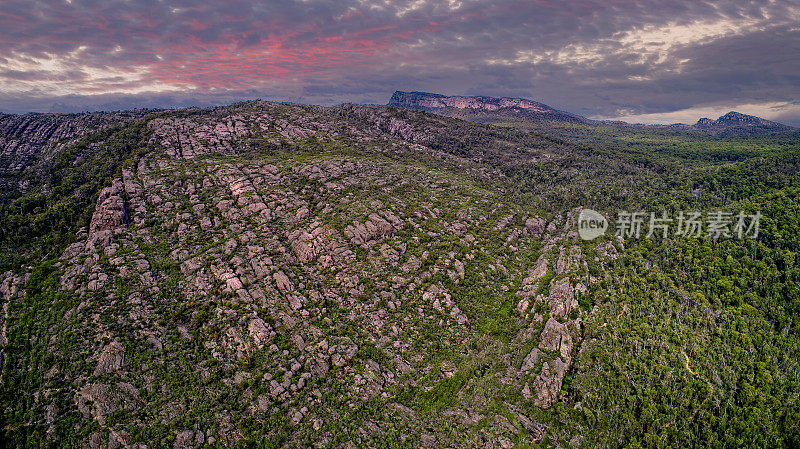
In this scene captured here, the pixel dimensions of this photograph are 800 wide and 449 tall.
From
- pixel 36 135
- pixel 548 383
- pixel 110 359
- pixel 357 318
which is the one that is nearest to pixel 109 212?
pixel 110 359

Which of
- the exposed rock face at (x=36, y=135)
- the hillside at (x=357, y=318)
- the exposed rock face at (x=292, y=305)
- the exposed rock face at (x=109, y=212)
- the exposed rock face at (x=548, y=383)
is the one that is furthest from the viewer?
the exposed rock face at (x=36, y=135)

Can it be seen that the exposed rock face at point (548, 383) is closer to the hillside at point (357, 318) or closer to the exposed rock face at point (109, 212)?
the hillside at point (357, 318)

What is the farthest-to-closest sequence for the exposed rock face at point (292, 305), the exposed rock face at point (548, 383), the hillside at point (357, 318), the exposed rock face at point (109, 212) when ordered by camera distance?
the exposed rock face at point (109, 212) < the exposed rock face at point (548, 383) < the hillside at point (357, 318) < the exposed rock face at point (292, 305)

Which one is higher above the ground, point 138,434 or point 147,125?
point 147,125

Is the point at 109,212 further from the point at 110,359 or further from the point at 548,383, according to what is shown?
the point at 548,383

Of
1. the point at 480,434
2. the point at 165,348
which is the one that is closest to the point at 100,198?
the point at 165,348

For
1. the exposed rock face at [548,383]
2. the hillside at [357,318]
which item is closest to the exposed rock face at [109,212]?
the hillside at [357,318]

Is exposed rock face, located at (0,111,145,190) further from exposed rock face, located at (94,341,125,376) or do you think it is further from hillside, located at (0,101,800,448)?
exposed rock face, located at (94,341,125,376)

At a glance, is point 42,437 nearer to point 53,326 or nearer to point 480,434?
point 53,326
